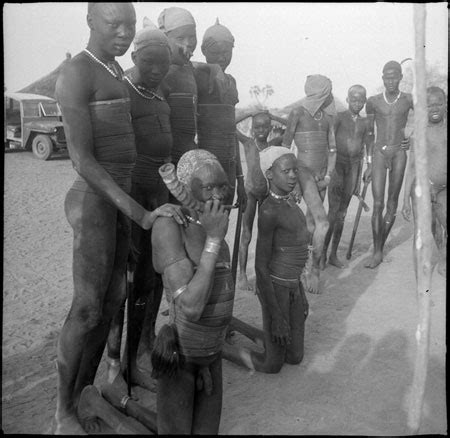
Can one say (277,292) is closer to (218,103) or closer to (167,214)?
(167,214)

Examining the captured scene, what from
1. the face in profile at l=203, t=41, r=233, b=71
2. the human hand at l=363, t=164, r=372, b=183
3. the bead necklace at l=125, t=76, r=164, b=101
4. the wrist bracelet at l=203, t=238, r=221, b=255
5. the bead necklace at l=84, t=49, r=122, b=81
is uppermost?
the face in profile at l=203, t=41, r=233, b=71

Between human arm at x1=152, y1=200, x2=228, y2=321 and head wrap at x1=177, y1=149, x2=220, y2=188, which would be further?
head wrap at x1=177, y1=149, x2=220, y2=188

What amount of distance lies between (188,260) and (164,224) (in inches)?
8.5

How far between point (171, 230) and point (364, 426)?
1.69 m

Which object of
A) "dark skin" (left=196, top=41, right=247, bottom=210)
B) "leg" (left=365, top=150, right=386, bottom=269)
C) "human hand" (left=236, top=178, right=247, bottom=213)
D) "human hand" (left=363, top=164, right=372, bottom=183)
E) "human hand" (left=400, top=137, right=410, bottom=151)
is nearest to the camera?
"dark skin" (left=196, top=41, right=247, bottom=210)

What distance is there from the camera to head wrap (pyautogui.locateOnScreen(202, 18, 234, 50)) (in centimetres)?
448

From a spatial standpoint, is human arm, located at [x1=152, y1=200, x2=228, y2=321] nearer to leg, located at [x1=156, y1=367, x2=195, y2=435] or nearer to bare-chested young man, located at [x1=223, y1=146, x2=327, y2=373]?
leg, located at [x1=156, y1=367, x2=195, y2=435]

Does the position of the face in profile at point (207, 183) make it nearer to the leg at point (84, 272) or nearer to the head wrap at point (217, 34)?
the leg at point (84, 272)

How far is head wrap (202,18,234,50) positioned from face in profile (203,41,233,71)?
1.0 inches

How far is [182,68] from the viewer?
159 inches

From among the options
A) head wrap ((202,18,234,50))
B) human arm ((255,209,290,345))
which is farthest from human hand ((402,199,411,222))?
head wrap ((202,18,234,50))

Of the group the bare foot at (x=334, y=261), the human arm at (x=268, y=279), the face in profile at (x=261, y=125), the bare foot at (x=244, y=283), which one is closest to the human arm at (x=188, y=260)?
the human arm at (x=268, y=279)

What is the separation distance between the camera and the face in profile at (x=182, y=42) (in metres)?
3.90

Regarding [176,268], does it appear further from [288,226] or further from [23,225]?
[23,225]
